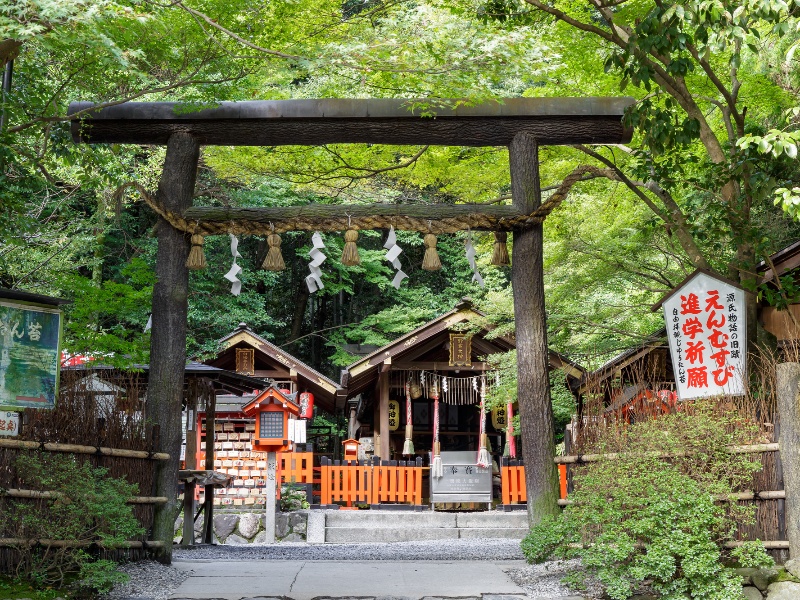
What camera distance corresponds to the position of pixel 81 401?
7.72 metres

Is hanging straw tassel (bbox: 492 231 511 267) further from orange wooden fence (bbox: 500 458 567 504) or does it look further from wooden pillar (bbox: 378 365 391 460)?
wooden pillar (bbox: 378 365 391 460)

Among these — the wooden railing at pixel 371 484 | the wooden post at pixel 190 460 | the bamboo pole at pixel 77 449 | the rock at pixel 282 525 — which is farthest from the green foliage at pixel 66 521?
the wooden railing at pixel 371 484

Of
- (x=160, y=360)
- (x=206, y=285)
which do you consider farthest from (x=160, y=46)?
(x=206, y=285)

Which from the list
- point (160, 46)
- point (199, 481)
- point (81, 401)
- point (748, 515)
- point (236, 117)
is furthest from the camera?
point (199, 481)

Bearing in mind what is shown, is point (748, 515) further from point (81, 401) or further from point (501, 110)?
point (81, 401)

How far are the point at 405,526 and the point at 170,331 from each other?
8197 millimetres

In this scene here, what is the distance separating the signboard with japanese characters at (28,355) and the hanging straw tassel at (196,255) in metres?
2.88

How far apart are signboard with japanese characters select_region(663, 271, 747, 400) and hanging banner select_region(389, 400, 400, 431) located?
12.8 metres

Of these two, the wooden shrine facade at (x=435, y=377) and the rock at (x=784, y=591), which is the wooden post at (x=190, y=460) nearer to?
the wooden shrine facade at (x=435, y=377)

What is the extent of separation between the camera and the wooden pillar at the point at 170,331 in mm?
8859

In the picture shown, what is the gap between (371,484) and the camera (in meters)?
17.8

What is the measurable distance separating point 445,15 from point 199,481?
710cm

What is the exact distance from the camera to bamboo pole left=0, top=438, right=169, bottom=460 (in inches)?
268

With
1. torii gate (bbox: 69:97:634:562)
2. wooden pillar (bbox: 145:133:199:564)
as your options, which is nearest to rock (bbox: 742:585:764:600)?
torii gate (bbox: 69:97:634:562)
